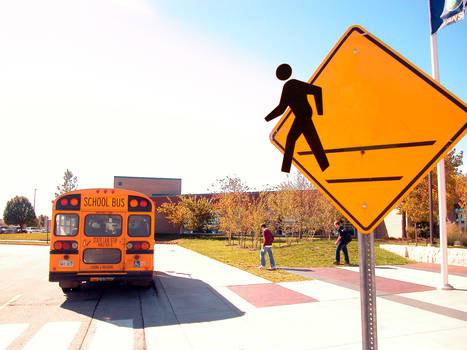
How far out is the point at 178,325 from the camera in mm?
6410

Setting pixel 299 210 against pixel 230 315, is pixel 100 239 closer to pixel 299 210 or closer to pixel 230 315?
pixel 230 315

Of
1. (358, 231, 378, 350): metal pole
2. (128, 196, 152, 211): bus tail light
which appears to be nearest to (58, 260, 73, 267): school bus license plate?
(128, 196, 152, 211): bus tail light

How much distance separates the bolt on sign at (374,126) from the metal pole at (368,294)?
3.8 inches

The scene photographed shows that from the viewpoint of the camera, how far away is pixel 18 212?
69375 millimetres

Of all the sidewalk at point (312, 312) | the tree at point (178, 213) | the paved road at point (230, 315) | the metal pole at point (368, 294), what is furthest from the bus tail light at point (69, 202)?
the tree at point (178, 213)

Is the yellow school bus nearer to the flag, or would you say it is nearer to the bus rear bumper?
the bus rear bumper

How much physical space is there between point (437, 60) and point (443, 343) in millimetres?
6935

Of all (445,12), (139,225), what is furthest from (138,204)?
(445,12)

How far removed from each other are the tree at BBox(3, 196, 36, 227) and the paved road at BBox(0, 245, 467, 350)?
2660 inches

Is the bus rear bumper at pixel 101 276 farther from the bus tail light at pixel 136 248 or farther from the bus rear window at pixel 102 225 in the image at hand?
the bus rear window at pixel 102 225

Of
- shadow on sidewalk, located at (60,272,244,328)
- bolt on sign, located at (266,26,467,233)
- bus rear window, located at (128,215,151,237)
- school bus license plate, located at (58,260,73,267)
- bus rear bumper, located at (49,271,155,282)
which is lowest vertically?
shadow on sidewalk, located at (60,272,244,328)

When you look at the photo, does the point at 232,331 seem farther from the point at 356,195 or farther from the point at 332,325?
the point at 356,195

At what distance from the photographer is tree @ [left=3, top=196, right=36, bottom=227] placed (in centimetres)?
6912

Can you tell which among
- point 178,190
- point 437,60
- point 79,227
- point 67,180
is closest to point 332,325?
point 79,227
